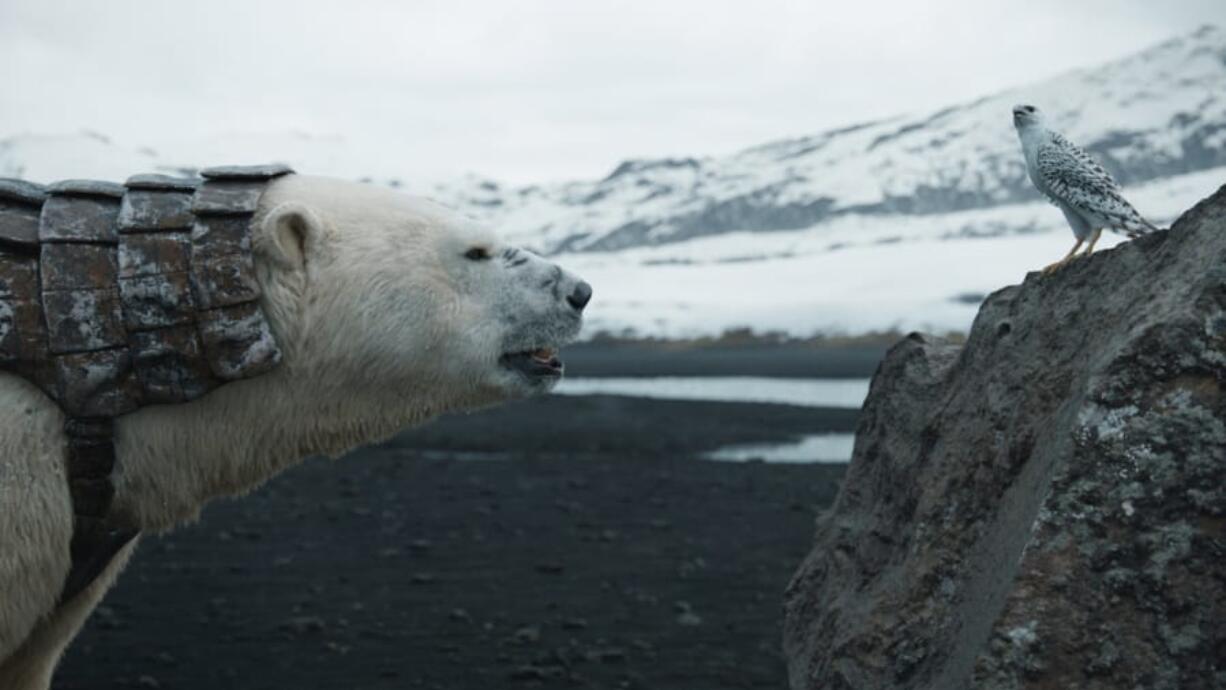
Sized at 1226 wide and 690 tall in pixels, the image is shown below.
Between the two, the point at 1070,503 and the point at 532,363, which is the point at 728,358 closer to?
the point at 532,363

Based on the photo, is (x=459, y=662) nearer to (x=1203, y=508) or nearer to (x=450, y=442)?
(x=1203, y=508)

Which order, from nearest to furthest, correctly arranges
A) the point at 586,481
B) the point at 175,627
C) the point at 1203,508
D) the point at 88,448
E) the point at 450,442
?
the point at 1203,508
the point at 88,448
the point at 175,627
the point at 586,481
the point at 450,442

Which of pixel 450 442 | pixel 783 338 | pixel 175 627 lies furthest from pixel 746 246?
pixel 175 627

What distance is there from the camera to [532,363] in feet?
13.5

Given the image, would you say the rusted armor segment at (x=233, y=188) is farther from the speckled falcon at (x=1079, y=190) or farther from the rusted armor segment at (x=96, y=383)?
the speckled falcon at (x=1079, y=190)

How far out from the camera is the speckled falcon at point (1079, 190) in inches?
168

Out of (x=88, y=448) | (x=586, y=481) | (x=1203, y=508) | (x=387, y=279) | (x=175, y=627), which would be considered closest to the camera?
(x=1203, y=508)

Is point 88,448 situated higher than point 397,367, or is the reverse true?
point 397,367

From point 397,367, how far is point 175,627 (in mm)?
6470

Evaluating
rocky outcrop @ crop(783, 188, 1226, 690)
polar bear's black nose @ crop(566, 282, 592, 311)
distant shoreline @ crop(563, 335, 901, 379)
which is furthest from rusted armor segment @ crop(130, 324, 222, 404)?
distant shoreline @ crop(563, 335, 901, 379)

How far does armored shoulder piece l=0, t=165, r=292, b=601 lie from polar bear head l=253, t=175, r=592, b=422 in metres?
0.13

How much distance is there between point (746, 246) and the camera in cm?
15462

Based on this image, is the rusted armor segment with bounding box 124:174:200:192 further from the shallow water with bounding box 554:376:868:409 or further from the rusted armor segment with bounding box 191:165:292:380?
the shallow water with bounding box 554:376:868:409

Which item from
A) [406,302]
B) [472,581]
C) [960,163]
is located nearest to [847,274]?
[960,163]
